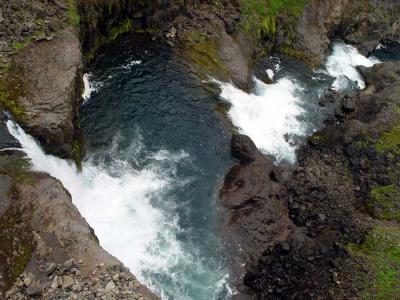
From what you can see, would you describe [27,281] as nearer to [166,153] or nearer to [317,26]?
[166,153]

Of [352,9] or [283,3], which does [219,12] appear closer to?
[283,3]

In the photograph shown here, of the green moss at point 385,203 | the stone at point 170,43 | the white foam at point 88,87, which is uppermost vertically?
the green moss at point 385,203

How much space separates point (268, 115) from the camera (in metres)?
42.0

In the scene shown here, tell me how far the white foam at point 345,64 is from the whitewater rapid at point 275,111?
25 cm

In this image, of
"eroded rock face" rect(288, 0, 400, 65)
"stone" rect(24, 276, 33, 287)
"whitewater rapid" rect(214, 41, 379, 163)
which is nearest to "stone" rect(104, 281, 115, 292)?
"stone" rect(24, 276, 33, 287)

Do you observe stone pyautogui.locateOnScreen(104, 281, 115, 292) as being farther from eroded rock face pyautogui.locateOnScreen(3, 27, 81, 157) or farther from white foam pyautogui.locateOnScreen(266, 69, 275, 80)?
white foam pyautogui.locateOnScreen(266, 69, 275, 80)

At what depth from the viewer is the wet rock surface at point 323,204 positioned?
2836 centimetres

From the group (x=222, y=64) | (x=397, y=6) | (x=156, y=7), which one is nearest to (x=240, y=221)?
(x=222, y=64)

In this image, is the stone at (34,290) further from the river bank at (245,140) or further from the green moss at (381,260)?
the green moss at (381,260)

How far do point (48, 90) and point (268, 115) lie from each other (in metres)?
20.2

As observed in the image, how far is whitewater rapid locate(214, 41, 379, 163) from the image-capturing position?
39.3 m

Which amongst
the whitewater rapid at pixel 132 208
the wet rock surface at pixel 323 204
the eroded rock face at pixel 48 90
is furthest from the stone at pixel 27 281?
the wet rock surface at pixel 323 204

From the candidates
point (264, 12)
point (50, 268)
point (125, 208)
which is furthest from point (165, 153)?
point (264, 12)

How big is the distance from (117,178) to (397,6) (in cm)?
5142
